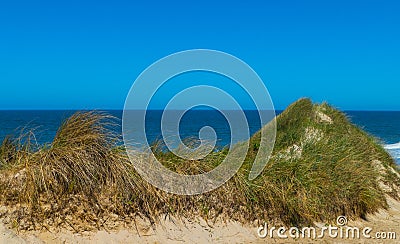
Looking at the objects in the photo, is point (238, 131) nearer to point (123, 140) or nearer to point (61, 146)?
point (123, 140)

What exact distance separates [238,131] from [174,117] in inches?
84.0

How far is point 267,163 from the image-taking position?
26.8ft

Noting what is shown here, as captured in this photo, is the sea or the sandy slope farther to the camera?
the sea

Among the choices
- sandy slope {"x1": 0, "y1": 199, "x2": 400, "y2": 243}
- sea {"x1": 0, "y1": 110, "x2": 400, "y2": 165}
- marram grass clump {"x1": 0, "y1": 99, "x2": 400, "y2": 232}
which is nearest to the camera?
sandy slope {"x1": 0, "y1": 199, "x2": 400, "y2": 243}

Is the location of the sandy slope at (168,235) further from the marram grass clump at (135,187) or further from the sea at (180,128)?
the sea at (180,128)

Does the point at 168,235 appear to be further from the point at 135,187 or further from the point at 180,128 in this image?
the point at 180,128

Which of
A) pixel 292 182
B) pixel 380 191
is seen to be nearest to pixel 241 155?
pixel 292 182

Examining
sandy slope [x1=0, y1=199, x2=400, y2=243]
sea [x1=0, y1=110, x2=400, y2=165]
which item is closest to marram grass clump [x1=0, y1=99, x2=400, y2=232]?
sandy slope [x1=0, y1=199, x2=400, y2=243]

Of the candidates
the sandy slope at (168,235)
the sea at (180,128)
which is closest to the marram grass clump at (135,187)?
the sandy slope at (168,235)

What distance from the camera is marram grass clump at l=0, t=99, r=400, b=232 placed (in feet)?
20.8

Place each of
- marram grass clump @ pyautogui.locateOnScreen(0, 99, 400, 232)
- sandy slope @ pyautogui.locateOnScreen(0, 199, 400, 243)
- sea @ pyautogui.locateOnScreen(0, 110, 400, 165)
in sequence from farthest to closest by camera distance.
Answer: sea @ pyautogui.locateOnScreen(0, 110, 400, 165), marram grass clump @ pyautogui.locateOnScreen(0, 99, 400, 232), sandy slope @ pyautogui.locateOnScreen(0, 199, 400, 243)

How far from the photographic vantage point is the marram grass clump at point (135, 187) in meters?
6.34

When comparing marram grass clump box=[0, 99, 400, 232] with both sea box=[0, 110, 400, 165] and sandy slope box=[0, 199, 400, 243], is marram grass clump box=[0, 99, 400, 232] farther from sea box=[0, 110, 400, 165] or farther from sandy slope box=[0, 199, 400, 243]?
sea box=[0, 110, 400, 165]

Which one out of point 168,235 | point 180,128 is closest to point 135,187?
point 168,235
